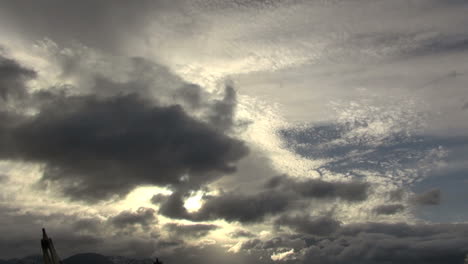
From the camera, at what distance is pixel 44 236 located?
65.3m

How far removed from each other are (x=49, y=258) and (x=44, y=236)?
428 centimetres

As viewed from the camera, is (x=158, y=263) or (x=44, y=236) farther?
(x=158, y=263)

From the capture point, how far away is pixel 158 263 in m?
103

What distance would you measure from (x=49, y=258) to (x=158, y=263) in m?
40.5

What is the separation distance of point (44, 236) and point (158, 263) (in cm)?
4315

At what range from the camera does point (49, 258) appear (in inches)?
2623

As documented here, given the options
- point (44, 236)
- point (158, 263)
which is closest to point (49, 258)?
point (44, 236)

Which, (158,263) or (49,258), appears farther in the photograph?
(158,263)

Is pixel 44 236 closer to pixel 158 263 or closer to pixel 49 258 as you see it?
pixel 49 258
